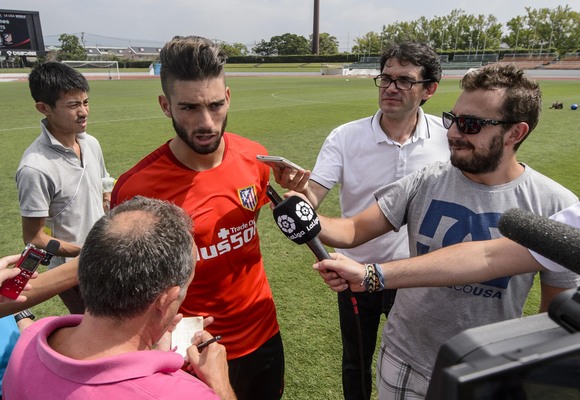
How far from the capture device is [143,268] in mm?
1186

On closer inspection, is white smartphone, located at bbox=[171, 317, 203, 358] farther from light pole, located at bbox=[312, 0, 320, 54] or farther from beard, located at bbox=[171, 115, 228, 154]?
light pole, located at bbox=[312, 0, 320, 54]

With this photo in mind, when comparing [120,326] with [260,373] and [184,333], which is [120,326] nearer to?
[184,333]

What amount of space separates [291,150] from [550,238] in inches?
356

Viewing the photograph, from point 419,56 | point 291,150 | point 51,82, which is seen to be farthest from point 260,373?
point 291,150

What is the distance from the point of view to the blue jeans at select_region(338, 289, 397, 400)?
2730mm

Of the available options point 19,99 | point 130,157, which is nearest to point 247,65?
point 19,99

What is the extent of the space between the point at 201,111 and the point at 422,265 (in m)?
1.25

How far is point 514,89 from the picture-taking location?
172 cm

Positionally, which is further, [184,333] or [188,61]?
[188,61]

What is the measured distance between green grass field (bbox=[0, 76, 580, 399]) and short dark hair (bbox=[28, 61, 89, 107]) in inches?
76.6

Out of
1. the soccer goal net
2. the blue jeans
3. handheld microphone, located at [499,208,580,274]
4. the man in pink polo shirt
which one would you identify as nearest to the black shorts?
the blue jeans

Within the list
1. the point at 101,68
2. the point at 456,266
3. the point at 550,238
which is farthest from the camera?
the point at 101,68

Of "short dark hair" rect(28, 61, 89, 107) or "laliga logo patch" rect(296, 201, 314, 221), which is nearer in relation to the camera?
"laliga logo patch" rect(296, 201, 314, 221)

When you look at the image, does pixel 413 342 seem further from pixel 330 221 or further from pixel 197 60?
pixel 197 60
